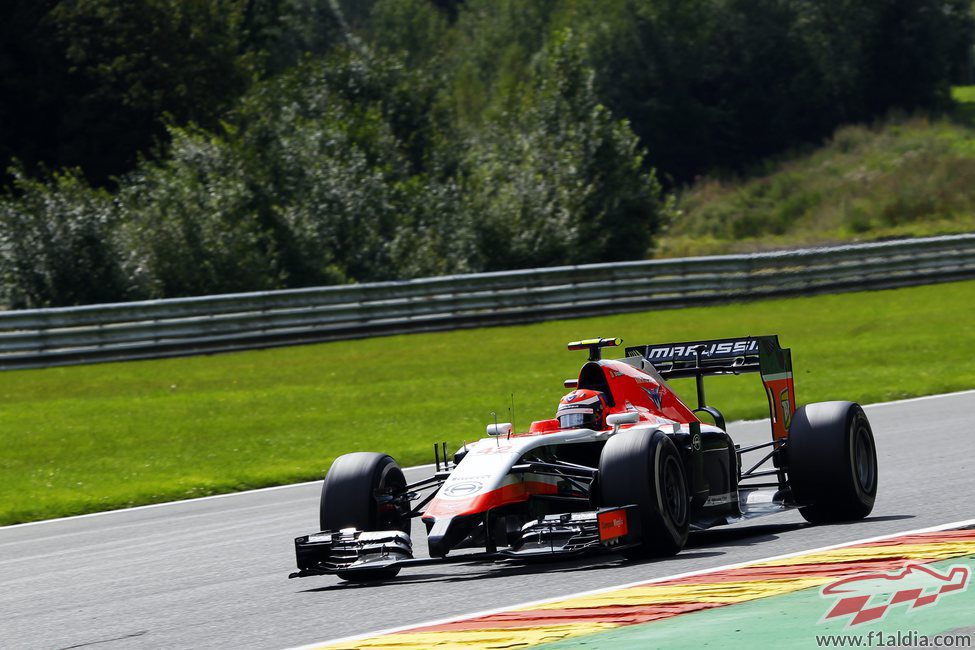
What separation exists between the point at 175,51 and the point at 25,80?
14.8 feet

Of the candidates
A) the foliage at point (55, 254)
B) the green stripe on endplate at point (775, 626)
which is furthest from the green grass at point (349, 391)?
the green stripe on endplate at point (775, 626)

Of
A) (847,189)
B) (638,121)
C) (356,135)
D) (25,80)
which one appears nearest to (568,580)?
(356,135)

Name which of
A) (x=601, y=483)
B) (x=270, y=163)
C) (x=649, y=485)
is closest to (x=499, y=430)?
(x=601, y=483)

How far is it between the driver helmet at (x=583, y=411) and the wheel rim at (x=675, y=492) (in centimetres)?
80

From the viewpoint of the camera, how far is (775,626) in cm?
592

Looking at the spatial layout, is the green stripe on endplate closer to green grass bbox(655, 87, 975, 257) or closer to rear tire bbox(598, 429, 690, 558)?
rear tire bbox(598, 429, 690, 558)

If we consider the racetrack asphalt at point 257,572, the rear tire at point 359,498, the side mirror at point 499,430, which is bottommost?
the racetrack asphalt at point 257,572

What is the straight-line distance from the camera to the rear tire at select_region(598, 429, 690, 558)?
7.86m

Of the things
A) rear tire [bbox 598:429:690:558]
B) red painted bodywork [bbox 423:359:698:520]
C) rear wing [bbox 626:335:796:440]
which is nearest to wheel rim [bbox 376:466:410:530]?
red painted bodywork [bbox 423:359:698:520]

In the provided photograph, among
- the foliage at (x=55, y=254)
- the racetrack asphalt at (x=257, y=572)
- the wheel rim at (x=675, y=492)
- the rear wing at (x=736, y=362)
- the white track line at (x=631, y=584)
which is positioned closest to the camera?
the white track line at (x=631, y=584)

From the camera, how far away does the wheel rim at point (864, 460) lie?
365 inches

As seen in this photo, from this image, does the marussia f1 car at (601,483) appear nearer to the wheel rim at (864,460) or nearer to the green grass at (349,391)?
the wheel rim at (864,460)

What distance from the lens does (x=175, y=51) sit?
42.0m

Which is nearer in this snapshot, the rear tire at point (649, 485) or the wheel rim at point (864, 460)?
the rear tire at point (649, 485)
